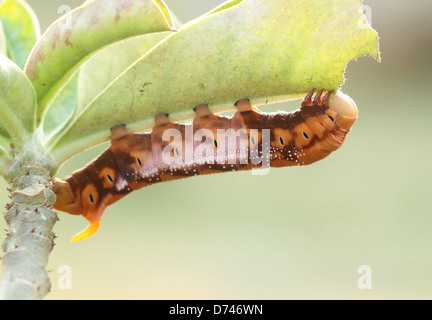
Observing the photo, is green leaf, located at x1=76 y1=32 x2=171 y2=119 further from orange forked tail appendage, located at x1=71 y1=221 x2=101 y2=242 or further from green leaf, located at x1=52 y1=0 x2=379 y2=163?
orange forked tail appendage, located at x1=71 y1=221 x2=101 y2=242

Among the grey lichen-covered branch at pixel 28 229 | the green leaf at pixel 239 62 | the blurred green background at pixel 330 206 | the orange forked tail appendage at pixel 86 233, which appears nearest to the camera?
the grey lichen-covered branch at pixel 28 229

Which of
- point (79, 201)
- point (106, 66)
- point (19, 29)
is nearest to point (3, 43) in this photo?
point (19, 29)

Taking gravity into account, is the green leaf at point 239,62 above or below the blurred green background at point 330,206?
below

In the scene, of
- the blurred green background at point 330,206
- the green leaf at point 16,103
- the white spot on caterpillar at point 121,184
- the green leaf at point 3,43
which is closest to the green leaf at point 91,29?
the green leaf at point 16,103

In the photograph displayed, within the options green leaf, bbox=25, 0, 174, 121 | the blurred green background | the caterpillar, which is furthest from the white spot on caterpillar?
the blurred green background

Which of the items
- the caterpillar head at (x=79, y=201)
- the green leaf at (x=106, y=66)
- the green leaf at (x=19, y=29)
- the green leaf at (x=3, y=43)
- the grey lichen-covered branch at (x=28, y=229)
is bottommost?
the grey lichen-covered branch at (x=28, y=229)

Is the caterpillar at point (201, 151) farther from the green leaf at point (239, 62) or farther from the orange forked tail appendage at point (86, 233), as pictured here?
the green leaf at point (239, 62)
